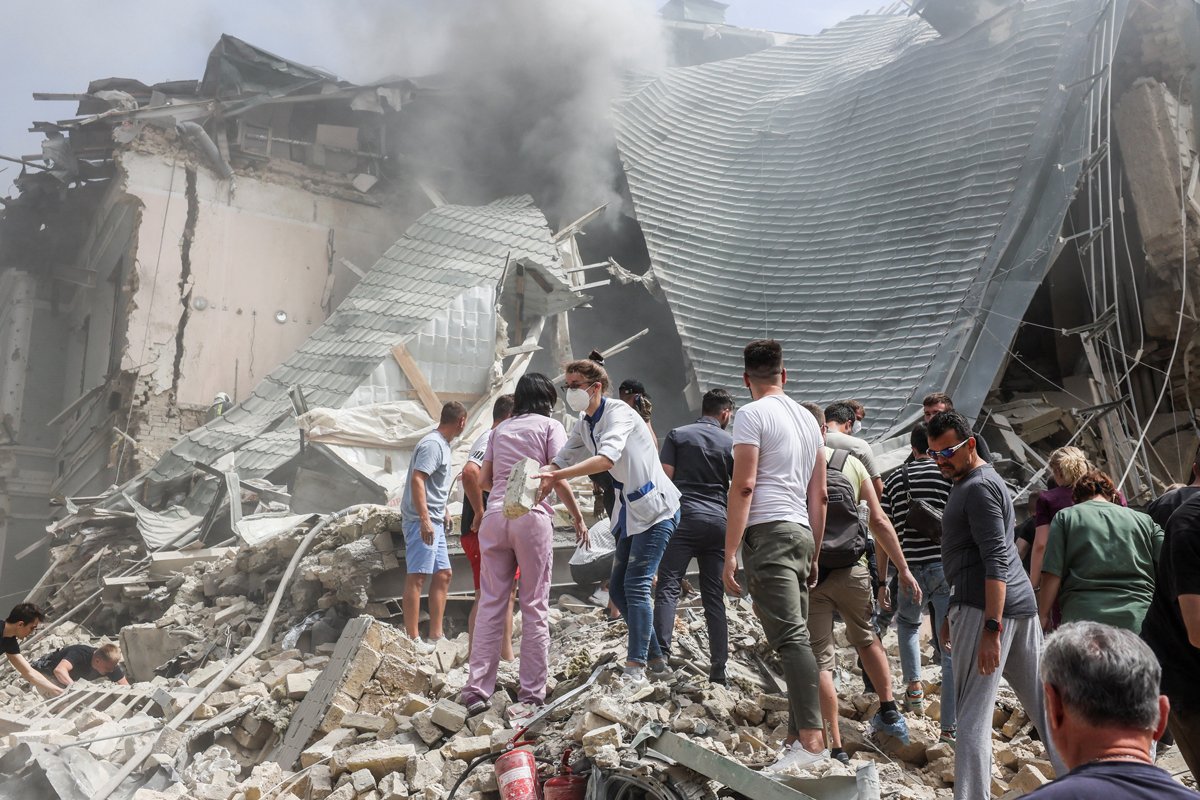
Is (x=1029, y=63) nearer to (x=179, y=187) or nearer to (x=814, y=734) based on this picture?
(x=814, y=734)

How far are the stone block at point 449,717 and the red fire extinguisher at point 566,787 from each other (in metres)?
0.80

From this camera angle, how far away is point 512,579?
192 inches

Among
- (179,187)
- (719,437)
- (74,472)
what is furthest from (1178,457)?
(74,472)

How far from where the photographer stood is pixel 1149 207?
37.3 feet

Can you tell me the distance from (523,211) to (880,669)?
Answer: 450 inches

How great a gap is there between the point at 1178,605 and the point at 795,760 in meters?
1.38

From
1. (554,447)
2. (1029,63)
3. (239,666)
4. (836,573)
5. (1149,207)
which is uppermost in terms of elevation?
(1029,63)

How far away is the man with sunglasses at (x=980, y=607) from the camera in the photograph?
11.8 ft

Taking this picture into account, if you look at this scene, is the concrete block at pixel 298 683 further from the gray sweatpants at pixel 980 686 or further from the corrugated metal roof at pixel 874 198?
the corrugated metal roof at pixel 874 198

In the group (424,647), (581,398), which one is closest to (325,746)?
(424,647)

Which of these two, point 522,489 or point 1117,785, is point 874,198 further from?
point 1117,785

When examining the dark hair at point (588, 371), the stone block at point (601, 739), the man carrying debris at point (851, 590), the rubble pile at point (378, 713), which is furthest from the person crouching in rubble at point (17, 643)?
the man carrying debris at point (851, 590)

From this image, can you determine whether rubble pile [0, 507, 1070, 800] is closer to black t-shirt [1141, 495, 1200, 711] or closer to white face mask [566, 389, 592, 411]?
black t-shirt [1141, 495, 1200, 711]

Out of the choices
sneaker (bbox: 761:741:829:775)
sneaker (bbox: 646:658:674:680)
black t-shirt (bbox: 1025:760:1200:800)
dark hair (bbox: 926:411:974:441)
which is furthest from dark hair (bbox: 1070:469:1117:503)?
black t-shirt (bbox: 1025:760:1200:800)
